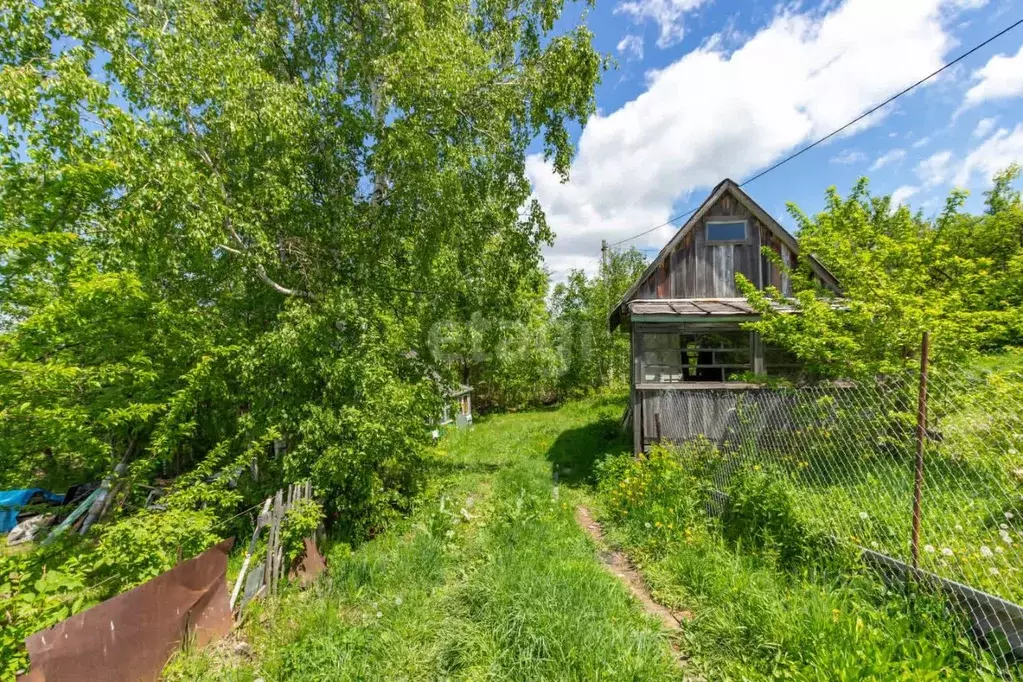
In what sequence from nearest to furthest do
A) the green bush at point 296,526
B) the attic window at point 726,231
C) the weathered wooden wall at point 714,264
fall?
the green bush at point 296,526 → the weathered wooden wall at point 714,264 → the attic window at point 726,231

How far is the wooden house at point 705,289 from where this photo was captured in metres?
8.28

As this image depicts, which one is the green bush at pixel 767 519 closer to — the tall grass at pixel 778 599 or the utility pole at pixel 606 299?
the tall grass at pixel 778 599

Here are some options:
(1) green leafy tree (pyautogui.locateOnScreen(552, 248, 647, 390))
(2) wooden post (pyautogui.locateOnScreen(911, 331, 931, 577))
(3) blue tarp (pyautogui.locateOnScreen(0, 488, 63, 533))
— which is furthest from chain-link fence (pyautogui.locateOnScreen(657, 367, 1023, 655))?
(1) green leafy tree (pyautogui.locateOnScreen(552, 248, 647, 390))

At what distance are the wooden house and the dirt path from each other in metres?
2.28

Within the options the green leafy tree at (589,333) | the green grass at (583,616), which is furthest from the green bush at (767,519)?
the green leafy tree at (589,333)

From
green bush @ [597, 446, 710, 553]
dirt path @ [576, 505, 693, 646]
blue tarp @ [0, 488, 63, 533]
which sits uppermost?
green bush @ [597, 446, 710, 553]

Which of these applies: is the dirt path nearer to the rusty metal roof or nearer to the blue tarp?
the rusty metal roof

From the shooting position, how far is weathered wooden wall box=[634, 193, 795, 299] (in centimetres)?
940

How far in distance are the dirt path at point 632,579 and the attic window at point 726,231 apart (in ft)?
22.3

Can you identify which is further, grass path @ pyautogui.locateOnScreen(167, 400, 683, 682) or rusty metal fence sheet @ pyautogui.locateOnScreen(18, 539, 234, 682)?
grass path @ pyautogui.locateOnScreen(167, 400, 683, 682)

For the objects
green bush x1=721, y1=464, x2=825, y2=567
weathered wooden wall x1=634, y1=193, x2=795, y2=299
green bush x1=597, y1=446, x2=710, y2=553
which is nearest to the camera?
green bush x1=721, y1=464, x2=825, y2=567

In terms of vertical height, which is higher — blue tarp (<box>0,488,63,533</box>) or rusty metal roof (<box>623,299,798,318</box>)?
rusty metal roof (<box>623,299,798,318</box>)

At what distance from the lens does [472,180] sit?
8.21 m

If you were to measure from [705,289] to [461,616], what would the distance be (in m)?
8.29
